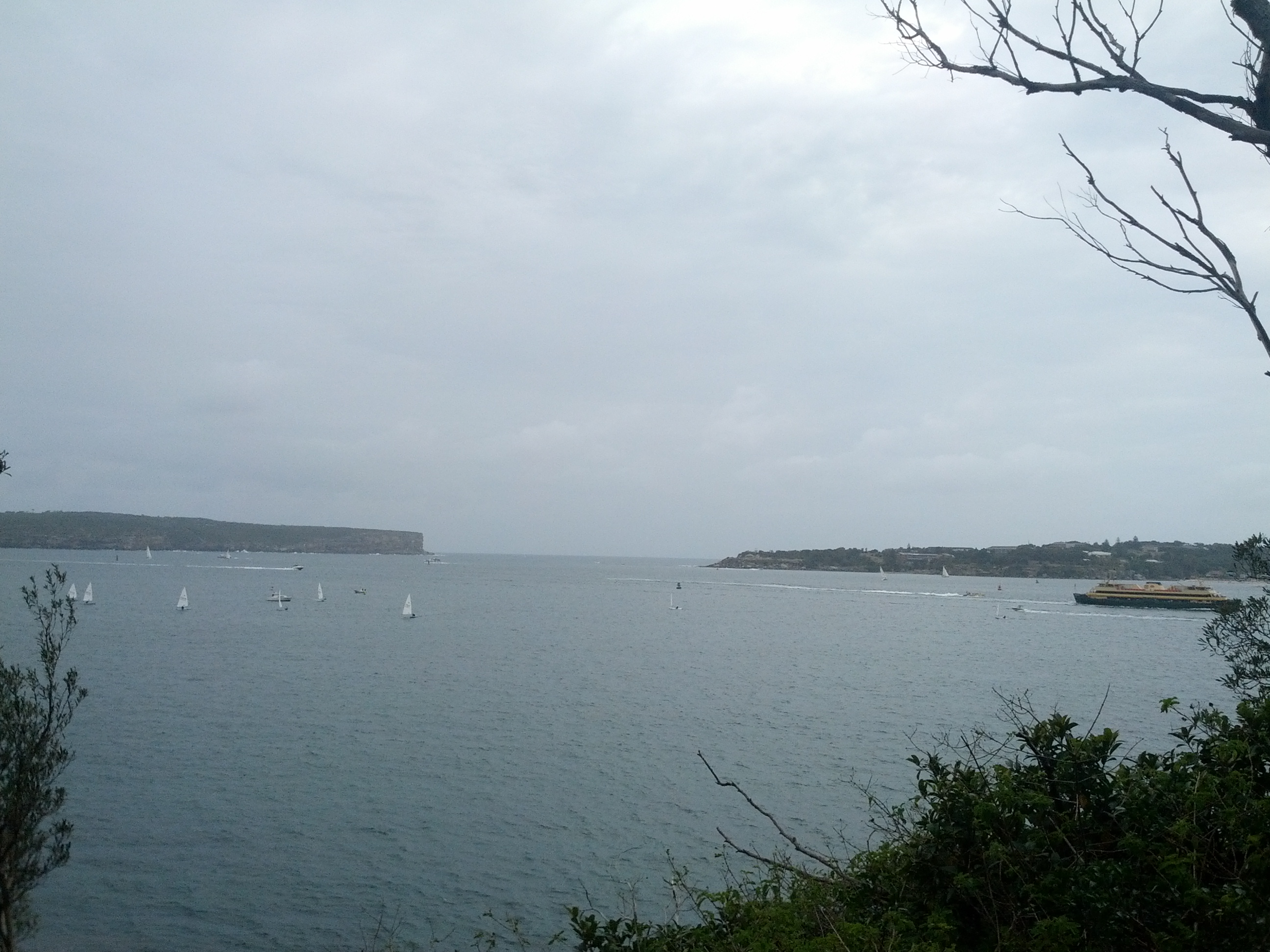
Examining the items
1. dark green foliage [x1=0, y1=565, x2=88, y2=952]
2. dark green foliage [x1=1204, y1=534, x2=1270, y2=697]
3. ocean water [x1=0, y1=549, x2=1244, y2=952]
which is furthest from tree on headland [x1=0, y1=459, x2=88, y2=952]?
dark green foliage [x1=1204, y1=534, x2=1270, y2=697]

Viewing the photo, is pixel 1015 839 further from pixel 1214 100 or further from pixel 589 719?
pixel 589 719

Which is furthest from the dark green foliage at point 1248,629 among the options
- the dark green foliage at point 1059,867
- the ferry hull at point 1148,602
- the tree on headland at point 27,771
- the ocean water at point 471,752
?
the ferry hull at point 1148,602

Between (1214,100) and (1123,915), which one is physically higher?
(1214,100)

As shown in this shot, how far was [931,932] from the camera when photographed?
546 centimetres

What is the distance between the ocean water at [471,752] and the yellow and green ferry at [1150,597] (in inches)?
1174

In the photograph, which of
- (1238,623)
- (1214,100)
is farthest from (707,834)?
(1214,100)

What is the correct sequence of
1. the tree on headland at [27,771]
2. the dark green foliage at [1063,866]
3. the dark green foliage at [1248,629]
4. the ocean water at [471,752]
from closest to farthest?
the dark green foliage at [1063,866], the tree on headland at [27,771], the dark green foliage at [1248,629], the ocean water at [471,752]

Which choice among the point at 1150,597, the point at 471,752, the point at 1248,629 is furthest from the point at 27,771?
the point at 1150,597

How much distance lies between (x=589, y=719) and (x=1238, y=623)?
2404 cm

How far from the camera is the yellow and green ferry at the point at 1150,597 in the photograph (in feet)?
323

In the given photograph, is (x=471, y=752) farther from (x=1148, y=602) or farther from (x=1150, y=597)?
(x=1148, y=602)

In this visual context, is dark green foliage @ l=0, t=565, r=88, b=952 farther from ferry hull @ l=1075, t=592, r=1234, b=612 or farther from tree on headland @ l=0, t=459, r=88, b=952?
ferry hull @ l=1075, t=592, r=1234, b=612

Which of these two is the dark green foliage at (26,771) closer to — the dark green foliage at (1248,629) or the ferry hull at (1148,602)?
the dark green foliage at (1248,629)

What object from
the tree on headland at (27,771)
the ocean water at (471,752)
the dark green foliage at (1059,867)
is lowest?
the ocean water at (471,752)
